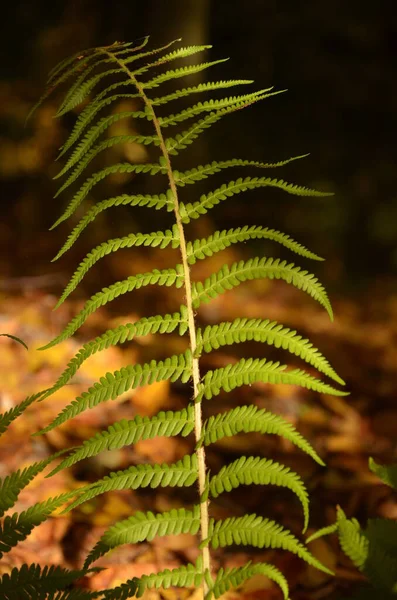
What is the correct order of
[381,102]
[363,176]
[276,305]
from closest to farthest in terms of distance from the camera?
[276,305]
[363,176]
[381,102]

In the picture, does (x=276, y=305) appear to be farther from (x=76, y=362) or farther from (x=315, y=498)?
(x=76, y=362)

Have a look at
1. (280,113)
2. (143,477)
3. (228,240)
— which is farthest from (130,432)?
(280,113)

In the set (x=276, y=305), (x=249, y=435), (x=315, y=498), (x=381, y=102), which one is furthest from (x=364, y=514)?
(x=381, y=102)

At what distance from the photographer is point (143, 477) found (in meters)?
1.66

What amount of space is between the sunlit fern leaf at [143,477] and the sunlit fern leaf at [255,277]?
1.36 feet

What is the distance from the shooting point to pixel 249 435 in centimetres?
317

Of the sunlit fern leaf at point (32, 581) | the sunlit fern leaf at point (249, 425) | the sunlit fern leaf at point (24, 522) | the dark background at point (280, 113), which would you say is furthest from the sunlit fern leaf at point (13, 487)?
the dark background at point (280, 113)

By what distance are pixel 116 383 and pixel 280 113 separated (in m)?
8.34

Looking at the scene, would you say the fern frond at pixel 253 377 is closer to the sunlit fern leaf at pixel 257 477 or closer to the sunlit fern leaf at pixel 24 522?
the sunlit fern leaf at pixel 257 477

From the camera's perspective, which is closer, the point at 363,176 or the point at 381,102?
the point at 363,176

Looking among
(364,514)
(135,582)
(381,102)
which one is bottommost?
(364,514)

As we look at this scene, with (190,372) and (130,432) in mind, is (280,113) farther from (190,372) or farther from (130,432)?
(130,432)

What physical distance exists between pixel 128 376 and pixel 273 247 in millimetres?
5035

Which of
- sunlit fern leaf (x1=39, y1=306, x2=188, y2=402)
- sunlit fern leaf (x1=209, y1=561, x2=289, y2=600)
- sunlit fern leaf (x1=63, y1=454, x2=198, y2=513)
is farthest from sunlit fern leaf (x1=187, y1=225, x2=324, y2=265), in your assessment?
sunlit fern leaf (x1=209, y1=561, x2=289, y2=600)
